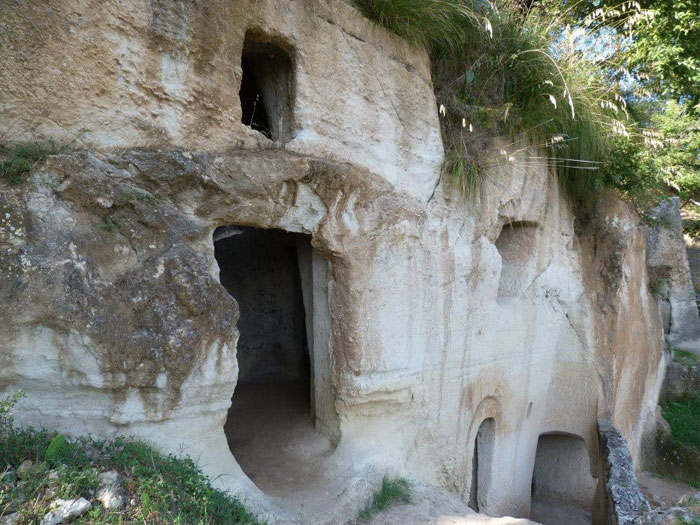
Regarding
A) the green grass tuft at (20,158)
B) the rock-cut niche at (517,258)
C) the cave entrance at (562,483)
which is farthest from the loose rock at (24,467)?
the cave entrance at (562,483)

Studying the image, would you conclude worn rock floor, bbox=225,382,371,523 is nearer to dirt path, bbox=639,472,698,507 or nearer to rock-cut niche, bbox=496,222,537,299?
rock-cut niche, bbox=496,222,537,299

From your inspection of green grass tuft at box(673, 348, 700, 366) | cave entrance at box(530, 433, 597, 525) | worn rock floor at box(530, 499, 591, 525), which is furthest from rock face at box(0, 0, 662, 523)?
green grass tuft at box(673, 348, 700, 366)

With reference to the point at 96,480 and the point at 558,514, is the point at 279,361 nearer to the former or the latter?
the point at 558,514

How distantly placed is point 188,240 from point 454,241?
2548 mm

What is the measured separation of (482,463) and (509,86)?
388 cm

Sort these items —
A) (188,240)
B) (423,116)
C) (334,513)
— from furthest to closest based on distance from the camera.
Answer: (423,116), (334,513), (188,240)

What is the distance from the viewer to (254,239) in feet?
22.7

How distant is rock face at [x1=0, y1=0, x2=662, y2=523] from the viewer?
2797 millimetres

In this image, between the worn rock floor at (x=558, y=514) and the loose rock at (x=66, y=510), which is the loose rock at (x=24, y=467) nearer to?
the loose rock at (x=66, y=510)

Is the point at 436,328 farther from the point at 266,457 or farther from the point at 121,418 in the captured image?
the point at 121,418

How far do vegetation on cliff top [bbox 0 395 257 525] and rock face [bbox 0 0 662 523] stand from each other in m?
0.21

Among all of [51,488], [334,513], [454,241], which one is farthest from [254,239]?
[51,488]

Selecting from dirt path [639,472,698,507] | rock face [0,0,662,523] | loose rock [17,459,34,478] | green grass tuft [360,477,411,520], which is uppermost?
rock face [0,0,662,523]

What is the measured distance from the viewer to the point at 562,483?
747 cm
